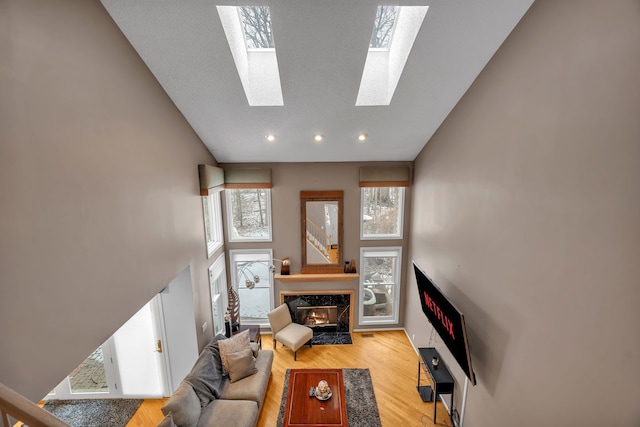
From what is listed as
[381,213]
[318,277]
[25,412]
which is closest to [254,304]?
[318,277]

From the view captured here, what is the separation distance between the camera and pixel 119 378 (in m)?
4.26

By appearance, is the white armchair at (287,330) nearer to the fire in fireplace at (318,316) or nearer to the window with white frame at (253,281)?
the fire in fireplace at (318,316)

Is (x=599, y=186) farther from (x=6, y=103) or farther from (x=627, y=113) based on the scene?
(x=6, y=103)

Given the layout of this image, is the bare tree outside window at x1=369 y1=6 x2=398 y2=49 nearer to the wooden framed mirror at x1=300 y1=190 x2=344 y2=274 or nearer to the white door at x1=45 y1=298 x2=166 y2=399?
the wooden framed mirror at x1=300 y1=190 x2=344 y2=274

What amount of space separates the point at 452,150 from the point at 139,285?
A: 12.9 ft

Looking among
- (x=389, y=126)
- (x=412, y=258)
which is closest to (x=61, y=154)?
(x=389, y=126)

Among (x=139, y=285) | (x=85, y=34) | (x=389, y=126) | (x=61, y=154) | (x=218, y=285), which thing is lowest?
(x=218, y=285)

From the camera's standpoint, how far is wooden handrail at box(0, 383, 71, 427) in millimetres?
802

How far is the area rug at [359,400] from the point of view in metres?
3.98

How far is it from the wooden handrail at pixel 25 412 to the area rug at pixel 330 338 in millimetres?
5243

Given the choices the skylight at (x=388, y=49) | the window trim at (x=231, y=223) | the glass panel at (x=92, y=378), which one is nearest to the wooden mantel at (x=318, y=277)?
the window trim at (x=231, y=223)

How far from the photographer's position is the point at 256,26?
3145 millimetres

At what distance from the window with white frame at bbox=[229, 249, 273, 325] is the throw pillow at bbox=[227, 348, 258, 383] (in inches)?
64.3

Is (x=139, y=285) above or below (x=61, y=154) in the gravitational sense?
below
